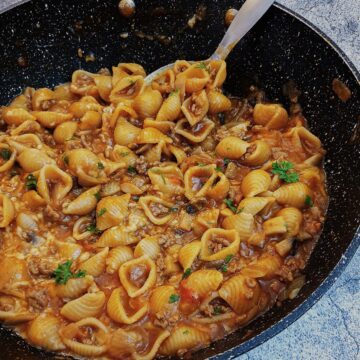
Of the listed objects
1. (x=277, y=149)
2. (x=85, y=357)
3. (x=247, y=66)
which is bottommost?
(x=85, y=357)

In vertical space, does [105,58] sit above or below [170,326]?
above

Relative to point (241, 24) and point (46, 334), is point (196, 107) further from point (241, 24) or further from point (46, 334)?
point (46, 334)

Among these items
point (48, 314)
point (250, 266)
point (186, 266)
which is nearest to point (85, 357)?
point (48, 314)

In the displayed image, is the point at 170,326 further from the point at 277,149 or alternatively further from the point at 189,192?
the point at 277,149

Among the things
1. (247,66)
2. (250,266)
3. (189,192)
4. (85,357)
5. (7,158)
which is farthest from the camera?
(247,66)

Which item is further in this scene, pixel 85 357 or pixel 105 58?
pixel 105 58

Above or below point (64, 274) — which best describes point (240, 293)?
above

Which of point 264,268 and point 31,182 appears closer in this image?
point 264,268

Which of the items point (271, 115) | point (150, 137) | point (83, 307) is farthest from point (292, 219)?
point (83, 307)
